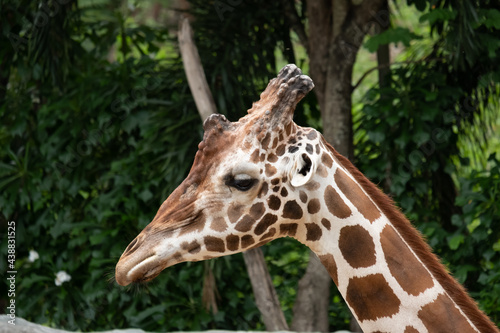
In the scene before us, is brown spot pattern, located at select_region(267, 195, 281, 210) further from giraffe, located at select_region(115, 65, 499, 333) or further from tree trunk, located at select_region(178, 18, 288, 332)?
tree trunk, located at select_region(178, 18, 288, 332)

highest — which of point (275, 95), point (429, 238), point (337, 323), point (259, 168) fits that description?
point (275, 95)

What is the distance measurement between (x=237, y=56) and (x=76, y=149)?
5.80 ft

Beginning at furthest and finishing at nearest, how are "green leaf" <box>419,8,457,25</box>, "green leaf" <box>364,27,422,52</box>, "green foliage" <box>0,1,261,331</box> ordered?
"green foliage" <box>0,1,261,331</box>, "green leaf" <box>364,27,422,52</box>, "green leaf" <box>419,8,457,25</box>

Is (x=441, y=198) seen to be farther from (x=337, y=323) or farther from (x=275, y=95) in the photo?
(x=275, y=95)

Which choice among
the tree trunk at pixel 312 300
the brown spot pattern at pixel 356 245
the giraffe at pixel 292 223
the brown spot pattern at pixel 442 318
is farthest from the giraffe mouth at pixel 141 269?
the tree trunk at pixel 312 300

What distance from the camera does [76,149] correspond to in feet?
21.4

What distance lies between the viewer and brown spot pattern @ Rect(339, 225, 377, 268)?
8.02ft

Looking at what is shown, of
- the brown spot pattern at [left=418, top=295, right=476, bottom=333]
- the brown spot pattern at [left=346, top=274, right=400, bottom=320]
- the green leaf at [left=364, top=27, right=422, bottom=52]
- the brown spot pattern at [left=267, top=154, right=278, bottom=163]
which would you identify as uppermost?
the green leaf at [left=364, top=27, right=422, bottom=52]

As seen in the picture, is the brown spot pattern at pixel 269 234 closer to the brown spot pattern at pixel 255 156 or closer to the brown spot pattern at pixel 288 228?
the brown spot pattern at pixel 288 228

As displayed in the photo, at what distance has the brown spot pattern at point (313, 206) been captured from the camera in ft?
8.05

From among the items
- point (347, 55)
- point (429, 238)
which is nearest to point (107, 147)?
point (347, 55)

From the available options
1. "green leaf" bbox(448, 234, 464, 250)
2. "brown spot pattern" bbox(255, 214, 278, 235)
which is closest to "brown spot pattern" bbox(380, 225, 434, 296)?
"brown spot pattern" bbox(255, 214, 278, 235)

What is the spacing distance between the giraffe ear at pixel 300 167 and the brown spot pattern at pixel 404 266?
0.36 metres

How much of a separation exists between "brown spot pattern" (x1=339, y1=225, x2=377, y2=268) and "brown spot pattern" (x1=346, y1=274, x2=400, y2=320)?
6 centimetres
